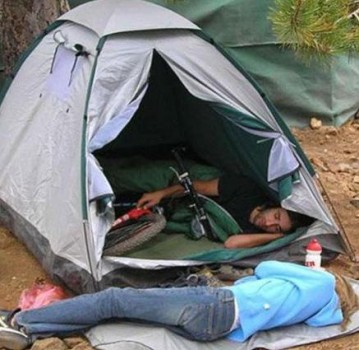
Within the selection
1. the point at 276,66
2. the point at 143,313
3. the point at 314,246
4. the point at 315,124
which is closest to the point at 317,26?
the point at 314,246

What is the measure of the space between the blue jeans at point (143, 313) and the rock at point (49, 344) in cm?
5

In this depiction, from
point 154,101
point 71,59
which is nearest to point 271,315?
point 71,59

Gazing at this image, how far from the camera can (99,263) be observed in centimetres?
359

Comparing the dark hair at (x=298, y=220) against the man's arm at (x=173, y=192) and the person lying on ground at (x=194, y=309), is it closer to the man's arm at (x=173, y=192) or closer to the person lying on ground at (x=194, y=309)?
the man's arm at (x=173, y=192)

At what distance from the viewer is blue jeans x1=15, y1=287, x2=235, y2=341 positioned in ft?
10.2

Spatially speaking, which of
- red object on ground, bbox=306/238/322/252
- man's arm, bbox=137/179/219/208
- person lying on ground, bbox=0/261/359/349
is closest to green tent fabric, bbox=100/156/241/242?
man's arm, bbox=137/179/219/208

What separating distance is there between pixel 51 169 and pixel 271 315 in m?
1.38

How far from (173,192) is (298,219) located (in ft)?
2.51

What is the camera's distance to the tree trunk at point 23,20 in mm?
5016

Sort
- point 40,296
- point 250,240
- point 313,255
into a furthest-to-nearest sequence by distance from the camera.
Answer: point 250,240 → point 313,255 → point 40,296

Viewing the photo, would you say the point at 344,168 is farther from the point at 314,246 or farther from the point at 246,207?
the point at 314,246

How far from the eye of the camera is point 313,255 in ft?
12.1

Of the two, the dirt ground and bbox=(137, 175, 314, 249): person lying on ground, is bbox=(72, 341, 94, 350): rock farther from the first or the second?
Result: bbox=(137, 175, 314, 249): person lying on ground

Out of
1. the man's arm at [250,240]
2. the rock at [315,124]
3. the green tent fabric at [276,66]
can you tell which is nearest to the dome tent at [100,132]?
the man's arm at [250,240]
